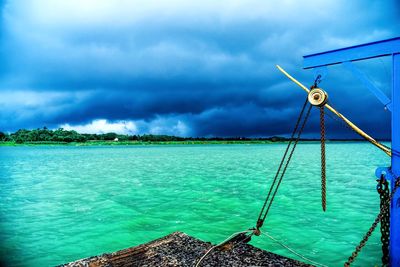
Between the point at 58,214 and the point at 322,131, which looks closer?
the point at 322,131

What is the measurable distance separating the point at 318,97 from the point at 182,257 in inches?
159

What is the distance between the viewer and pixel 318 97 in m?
5.38

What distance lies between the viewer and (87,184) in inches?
947

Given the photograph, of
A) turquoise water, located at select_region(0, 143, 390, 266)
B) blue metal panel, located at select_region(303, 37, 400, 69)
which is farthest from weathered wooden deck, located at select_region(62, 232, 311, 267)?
blue metal panel, located at select_region(303, 37, 400, 69)

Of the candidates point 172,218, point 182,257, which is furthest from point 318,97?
point 172,218

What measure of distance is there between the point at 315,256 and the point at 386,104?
5.16 meters

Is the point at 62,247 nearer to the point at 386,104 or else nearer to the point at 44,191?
the point at 386,104

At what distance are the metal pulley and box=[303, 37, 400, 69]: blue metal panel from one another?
3.45 ft

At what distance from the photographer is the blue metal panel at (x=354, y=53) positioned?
5.55m

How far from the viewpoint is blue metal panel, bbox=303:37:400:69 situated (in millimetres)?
5555

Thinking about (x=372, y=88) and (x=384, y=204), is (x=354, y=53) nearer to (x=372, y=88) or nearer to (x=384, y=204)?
(x=372, y=88)

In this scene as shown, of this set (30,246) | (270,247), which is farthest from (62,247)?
(270,247)

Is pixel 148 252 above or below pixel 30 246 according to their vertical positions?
above

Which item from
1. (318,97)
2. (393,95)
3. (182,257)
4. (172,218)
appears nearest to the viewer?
(318,97)
